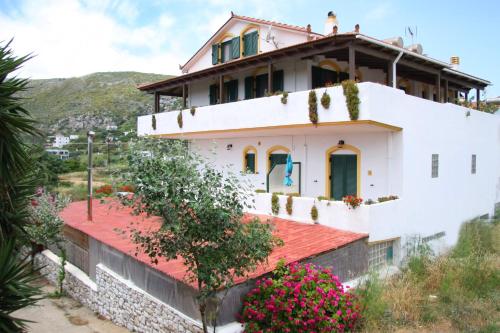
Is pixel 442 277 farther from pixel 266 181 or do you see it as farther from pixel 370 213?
pixel 266 181

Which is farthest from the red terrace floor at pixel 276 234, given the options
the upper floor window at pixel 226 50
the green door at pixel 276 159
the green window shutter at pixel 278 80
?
the upper floor window at pixel 226 50

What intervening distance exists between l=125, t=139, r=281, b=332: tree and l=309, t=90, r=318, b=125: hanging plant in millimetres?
6621

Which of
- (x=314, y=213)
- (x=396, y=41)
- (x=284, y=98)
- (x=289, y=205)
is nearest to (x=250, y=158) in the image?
(x=289, y=205)

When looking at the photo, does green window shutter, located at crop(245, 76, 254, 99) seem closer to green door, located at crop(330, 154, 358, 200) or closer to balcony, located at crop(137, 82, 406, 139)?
balcony, located at crop(137, 82, 406, 139)

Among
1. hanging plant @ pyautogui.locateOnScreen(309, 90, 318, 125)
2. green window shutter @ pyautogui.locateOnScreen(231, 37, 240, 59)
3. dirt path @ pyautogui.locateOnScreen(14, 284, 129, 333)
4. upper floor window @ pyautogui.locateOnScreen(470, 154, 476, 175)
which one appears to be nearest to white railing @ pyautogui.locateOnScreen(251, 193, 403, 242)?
hanging plant @ pyautogui.locateOnScreen(309, 90, 318, 125)

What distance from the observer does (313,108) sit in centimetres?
1368

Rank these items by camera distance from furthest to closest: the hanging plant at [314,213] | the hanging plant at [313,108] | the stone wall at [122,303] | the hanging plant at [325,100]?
the hanging plant at [314,213]
the hanging plant at [313,108]
the hanging plant at [325,100]
the stone wall at [122,303]

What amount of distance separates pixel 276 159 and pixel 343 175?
147 inches

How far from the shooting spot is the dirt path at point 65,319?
12609mm

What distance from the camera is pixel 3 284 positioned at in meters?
6.44

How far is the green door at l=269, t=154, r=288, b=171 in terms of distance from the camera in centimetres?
1816

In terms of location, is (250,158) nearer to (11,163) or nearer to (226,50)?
(226,50)

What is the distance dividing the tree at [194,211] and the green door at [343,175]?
8404 mm

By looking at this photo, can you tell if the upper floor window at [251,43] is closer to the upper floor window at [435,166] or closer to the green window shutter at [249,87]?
the green window shutter at [249,87]
